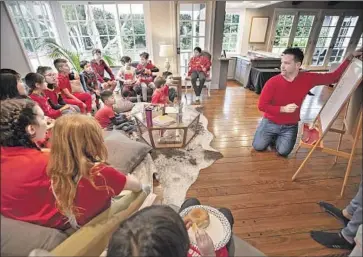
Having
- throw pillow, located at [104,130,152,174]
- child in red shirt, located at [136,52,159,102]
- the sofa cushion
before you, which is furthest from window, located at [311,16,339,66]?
the sofa cushion

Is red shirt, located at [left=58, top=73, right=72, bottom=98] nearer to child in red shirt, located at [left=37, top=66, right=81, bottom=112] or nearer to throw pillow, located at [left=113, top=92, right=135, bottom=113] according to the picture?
child in red shirt, located at [left=37, top=66, right=81, bottom=112]

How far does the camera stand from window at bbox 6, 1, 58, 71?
2.58 metres

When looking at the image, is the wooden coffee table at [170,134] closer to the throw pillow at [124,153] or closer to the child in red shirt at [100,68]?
the throw pillow at [124,153]

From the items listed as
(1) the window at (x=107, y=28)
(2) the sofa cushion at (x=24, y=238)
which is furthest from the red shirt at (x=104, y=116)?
(1) the window at (x=107, y=28)

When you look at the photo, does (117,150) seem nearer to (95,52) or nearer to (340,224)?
→ (340,224)

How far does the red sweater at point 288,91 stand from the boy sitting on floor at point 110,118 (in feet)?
5.34

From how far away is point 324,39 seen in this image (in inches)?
225

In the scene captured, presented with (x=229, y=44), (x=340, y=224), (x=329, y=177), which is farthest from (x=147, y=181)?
(x=229, y=44)

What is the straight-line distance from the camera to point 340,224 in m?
1.34

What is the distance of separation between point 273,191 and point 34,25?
4061mm

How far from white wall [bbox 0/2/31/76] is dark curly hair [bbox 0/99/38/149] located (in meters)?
2.20

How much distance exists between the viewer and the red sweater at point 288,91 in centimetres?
183

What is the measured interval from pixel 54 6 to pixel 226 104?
363 centimetres

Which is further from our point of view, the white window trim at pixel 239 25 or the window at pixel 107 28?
the white window trim at pixel 239 25
